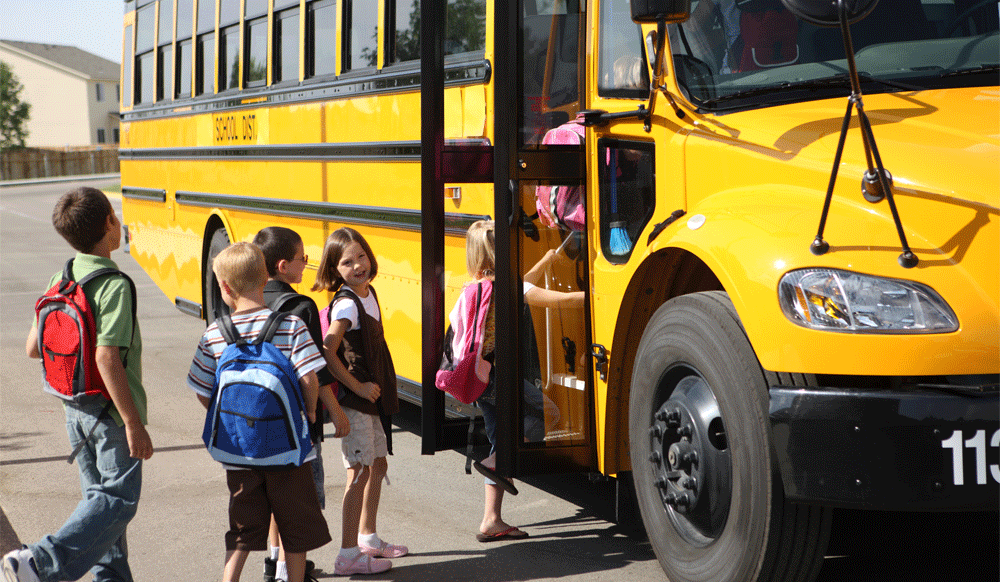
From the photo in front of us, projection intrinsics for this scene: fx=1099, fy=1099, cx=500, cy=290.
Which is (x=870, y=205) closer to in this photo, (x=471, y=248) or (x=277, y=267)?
(x=471, y=248)

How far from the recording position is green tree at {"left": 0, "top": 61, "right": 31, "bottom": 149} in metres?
66.9

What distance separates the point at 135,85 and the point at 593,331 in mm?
7757

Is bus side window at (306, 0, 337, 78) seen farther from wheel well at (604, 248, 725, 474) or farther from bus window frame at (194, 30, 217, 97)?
wheel well at (604, 248, 725, 474)

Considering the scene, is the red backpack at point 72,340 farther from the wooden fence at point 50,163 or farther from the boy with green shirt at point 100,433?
the wooden fence at point 50,163

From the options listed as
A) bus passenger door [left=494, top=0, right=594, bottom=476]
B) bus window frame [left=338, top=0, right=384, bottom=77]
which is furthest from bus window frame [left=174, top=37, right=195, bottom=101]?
bus passenger door [left=494, top=0, right=594, bottom=476]

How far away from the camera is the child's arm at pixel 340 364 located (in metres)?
4.05

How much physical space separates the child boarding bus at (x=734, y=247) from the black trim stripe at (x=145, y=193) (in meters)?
5.04

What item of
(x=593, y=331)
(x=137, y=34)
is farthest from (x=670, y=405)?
(x=137, y=34)

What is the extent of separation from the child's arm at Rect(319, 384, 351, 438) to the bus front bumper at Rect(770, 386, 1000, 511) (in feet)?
5.06

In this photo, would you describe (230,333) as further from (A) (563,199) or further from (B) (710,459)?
(B) (710,459)

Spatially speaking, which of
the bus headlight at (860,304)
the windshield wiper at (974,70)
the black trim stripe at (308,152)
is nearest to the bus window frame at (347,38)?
the black trim stripe at (308,152)

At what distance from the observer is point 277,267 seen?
13.1 feet

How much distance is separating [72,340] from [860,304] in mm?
2398

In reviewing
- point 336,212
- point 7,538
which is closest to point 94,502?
point 7,538
